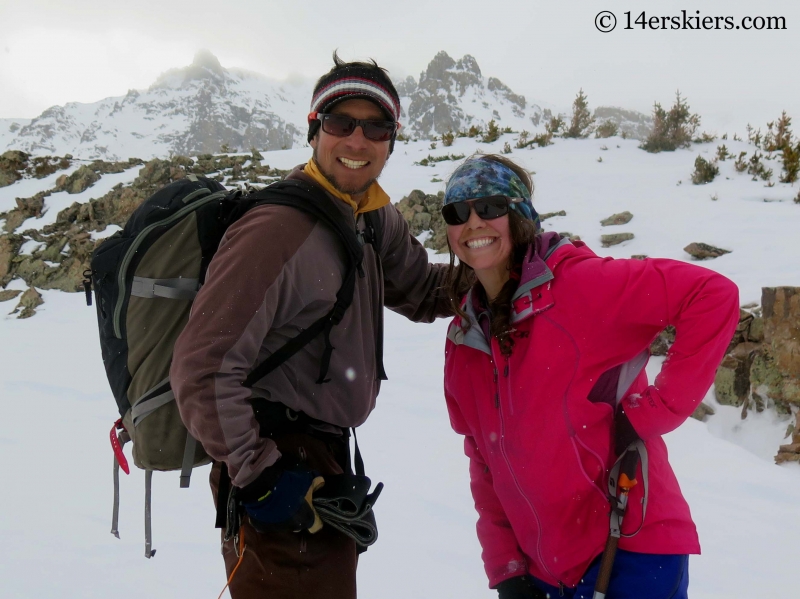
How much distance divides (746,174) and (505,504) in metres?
9.84

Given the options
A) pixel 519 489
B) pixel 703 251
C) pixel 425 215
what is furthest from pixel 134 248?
pixel 425 215

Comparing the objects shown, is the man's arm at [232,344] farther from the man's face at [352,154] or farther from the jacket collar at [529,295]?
the jacket collar at [529,295]

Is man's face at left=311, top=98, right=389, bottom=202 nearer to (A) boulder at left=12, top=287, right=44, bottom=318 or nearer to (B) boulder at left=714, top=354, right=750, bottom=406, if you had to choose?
(B) boulder at left=714, top=354, right=750, bottom=406

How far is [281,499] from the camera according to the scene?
5.02 feet

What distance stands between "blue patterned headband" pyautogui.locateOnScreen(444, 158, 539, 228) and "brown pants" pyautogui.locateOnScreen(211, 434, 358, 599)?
1.03m

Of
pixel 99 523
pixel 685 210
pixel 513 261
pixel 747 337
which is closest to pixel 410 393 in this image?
pixel 99 523

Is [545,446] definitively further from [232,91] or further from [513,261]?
[232,91]

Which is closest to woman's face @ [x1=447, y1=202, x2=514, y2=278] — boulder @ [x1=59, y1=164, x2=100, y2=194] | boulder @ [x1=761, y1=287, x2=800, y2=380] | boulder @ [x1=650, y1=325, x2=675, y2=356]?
boulder @ [x1=761, y1=287, x2=800, y2=380]

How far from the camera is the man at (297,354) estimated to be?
1493 mm

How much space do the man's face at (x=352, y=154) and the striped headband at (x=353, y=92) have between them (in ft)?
0.10

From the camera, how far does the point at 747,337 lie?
4641mm

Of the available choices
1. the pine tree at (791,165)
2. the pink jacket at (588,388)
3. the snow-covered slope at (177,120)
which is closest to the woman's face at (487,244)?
the pink jacket at (588,388)

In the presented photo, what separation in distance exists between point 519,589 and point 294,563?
2.45ft

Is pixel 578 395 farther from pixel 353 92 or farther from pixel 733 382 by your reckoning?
pixel 733 382
